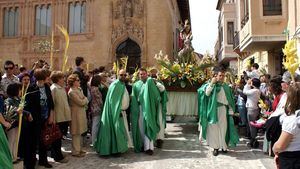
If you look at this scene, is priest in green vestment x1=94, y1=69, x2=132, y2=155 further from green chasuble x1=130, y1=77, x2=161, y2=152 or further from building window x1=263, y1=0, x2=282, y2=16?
building window x1=263, y1=0, x2=282, y2=16

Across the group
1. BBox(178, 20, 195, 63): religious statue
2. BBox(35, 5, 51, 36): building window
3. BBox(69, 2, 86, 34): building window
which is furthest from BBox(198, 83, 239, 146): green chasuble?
BBox(35, 5, 51, 36): building window

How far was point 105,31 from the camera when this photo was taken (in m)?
27.2

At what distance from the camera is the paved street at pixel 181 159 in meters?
6.72

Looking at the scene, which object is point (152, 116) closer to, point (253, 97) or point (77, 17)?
point (253, 97)

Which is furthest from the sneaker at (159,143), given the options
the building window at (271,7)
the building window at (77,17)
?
the building window at (77,17)

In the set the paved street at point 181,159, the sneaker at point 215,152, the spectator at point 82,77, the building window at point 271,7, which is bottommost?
the paved street at point 181,159

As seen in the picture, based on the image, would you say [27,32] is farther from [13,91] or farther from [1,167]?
[1,167]

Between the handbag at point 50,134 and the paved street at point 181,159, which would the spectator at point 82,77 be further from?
the handbag at point 50,134

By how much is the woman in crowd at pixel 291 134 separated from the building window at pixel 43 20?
28.1 meters

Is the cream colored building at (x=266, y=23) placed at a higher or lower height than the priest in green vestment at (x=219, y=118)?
higher

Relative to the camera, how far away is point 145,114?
7.94 m

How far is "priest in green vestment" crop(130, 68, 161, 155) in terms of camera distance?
7.87 metres

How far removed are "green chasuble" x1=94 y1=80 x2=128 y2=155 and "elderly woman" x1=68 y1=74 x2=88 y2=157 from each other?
424 mm

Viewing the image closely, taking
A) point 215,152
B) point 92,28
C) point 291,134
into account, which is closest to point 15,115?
point 291,134
